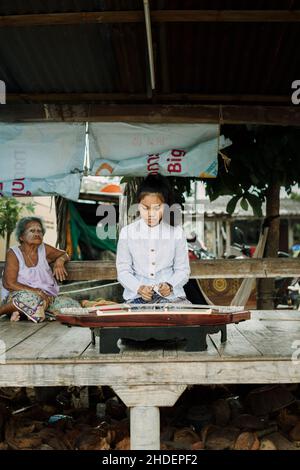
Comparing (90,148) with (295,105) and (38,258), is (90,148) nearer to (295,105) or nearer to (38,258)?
(38,258)

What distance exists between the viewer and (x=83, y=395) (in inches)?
171

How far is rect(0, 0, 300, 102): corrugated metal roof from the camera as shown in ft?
11.9

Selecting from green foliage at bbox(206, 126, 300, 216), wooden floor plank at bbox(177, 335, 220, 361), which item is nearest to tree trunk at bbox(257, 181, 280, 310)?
green foliage at bbox(206, 126, 300, 216)

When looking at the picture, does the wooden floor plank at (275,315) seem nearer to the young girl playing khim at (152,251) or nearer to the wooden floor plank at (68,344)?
the young girl playing khim at (152,251)

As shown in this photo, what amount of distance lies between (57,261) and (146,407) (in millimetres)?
2247

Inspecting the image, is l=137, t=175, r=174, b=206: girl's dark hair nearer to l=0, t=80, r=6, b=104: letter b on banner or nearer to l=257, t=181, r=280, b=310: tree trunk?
l=0, t=80, r=6, b=104: letter b on banner

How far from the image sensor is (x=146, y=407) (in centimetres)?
275

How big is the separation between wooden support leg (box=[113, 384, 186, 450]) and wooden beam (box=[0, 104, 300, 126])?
2773mm

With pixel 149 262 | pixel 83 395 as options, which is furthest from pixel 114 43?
pixel 83 395

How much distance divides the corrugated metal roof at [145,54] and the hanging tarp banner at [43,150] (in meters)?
0.39

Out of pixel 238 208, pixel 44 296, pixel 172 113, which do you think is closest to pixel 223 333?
pixel 44 296

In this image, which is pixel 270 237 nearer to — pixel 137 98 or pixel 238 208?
pixel 137 98

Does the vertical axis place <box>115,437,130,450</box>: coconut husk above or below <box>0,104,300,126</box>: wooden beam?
below

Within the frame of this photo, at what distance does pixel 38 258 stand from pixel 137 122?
1625 mm
